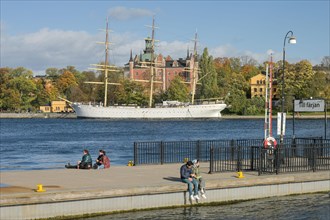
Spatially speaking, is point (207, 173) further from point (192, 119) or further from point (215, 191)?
point (192, 119)

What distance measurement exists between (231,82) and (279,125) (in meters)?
148

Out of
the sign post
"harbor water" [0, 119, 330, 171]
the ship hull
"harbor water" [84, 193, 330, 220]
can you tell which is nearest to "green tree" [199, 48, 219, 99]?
the ship hull

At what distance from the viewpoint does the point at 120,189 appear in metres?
21.7

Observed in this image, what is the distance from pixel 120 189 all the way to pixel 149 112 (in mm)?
154103

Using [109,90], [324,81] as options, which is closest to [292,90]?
[324,81]

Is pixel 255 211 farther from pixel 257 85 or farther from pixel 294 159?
pixel 257 85

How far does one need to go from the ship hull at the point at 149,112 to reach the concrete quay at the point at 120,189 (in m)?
147

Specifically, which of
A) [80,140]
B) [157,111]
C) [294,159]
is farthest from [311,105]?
[157,111]

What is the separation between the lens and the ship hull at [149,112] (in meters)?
176

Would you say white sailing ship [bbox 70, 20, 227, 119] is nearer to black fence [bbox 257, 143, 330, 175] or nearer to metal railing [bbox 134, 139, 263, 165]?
metal railing [bbox 134, 139, 263, 165]

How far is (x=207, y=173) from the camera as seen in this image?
26656 millimetres

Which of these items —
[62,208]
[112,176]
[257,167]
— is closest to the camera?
[62,208]

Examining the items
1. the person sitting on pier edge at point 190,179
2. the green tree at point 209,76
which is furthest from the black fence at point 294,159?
the green tree at point 209,76

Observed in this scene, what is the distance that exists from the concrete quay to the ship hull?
14703 centimetres
